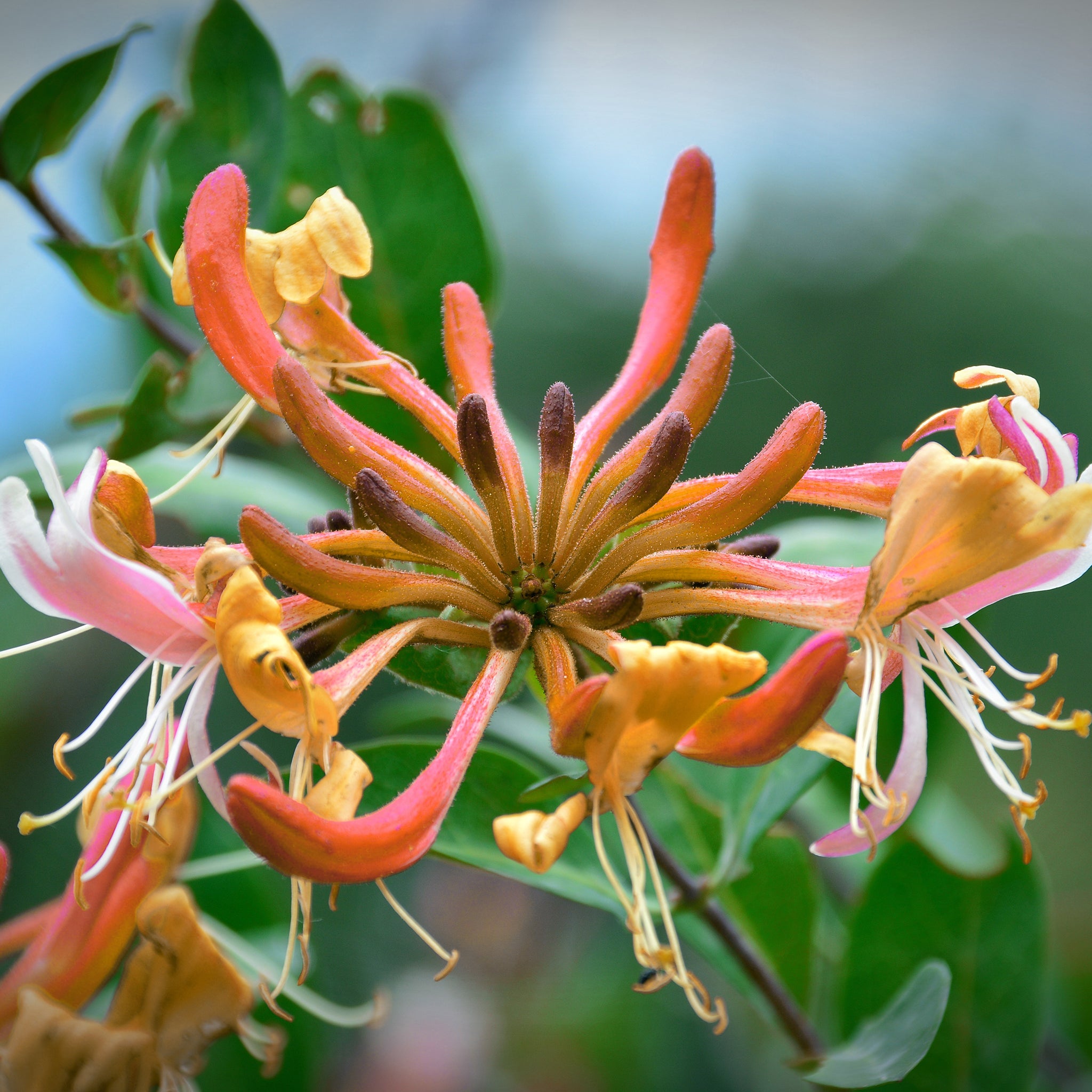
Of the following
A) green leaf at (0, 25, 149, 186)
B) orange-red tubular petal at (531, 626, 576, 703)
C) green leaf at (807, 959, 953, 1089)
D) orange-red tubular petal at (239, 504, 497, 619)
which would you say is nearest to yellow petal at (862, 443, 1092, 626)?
orange-red tubular petal at (531, 626, 576, 703)

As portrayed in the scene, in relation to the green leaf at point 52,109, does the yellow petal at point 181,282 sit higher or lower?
lower

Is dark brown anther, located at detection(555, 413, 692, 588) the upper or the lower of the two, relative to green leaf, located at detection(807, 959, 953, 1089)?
upper

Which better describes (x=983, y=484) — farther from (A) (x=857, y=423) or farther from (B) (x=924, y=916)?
(A) (x=857, y=423)

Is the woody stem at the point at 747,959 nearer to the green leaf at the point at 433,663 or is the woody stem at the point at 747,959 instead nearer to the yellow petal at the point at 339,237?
the green leaf at the point at 433,663

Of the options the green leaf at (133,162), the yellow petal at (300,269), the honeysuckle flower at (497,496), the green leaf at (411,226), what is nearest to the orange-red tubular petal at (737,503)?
the honeysuckle flower at (497,496)

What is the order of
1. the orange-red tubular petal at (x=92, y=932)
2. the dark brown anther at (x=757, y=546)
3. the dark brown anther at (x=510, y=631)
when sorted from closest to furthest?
the dark brown anther at (x=510, y=631) < the dark brown anther at (x=757, y=546) < the orange-red tubular petal at (x=92, y=932)

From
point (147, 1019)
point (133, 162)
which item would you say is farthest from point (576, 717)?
point (133, 162)

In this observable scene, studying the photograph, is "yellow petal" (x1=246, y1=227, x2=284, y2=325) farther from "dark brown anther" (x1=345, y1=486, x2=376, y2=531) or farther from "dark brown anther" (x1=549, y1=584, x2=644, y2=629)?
"dark brown anther" (x1=549, y1=584, x2=644, y2=629)

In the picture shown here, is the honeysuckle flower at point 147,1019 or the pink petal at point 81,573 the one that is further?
the honeysuckle flower at point 147,1019
